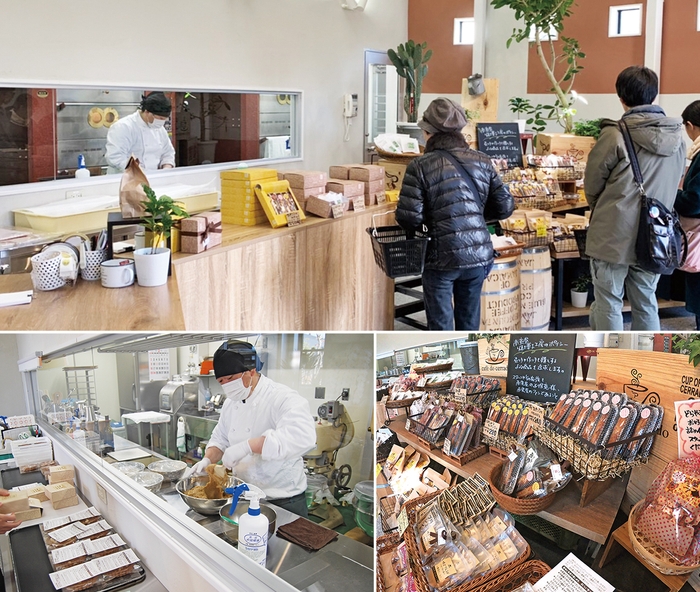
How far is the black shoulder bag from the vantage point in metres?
3.84

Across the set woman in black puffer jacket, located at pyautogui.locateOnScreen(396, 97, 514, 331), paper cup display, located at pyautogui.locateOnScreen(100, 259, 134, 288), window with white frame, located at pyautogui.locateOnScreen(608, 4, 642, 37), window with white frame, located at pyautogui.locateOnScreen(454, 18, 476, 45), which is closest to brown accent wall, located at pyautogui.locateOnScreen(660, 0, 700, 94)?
window with white frame, located at pyautogui.locateOnScreen(608, 4, 642, 37)

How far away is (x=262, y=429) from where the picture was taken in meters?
1.83

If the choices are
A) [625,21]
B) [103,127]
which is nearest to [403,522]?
[103,127]

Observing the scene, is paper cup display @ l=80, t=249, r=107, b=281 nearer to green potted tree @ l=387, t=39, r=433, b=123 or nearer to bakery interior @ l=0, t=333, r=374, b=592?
bakery interior @ l=0, t=333, r=374, b=592

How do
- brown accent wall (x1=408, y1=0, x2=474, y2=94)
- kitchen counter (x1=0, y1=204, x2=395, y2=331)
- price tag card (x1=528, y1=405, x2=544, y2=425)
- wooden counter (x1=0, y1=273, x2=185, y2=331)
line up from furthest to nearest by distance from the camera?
brown accent wall (x1=408, y1=0, x2=474, y2=94)
kitchen counter (x1=0, y1=204, x2=395, y2=331)
wooden counter (x1=0, y1=273, x2=185, y2=331)
price tag card (x1=528, y1=405, x2=544, y2=425)

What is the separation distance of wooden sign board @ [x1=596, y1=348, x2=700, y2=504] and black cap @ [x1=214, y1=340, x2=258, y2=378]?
2.80 ft

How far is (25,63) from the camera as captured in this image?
5398 mm

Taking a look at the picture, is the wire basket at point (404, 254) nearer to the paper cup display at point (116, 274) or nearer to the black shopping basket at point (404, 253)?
the black shopping basket at point (404, 253)

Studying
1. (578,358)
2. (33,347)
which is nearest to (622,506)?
(578,358)

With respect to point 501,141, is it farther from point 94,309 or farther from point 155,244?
point 94,309

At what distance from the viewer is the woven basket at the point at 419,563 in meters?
1.75

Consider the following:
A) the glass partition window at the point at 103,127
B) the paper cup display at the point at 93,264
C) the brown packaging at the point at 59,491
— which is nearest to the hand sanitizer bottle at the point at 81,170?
the glass partition window at the point at 103,127

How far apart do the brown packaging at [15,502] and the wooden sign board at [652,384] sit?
158 centimetres

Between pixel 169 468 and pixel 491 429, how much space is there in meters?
0.87
